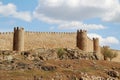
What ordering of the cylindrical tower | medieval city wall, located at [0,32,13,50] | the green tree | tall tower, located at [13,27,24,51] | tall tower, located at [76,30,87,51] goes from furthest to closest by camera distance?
the green tree, the cylindrical tower, tall tower, located at [76,30,87,51], medieval city wall, located at [0,32,13,50], tall tower, located at [13,27,24,51]

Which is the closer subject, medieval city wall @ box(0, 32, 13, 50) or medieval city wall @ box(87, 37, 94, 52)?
medieval city wall @ box(0, 32, 13, 50)

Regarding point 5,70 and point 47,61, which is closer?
point 5,70

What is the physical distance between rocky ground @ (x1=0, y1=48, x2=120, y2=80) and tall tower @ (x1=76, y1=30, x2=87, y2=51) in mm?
10474

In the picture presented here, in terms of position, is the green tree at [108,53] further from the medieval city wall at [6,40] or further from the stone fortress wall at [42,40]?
the medieval city wall at [6,40]

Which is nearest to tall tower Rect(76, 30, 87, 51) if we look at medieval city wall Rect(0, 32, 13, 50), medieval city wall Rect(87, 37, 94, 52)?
medieval city wall Rect(87, 37, 94, 52)

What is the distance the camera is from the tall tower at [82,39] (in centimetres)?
5491

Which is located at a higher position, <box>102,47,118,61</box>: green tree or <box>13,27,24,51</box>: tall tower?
<box>13,27,24,51</box>: tall tower

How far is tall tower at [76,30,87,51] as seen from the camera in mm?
54906

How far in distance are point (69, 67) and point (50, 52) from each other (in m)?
6.86

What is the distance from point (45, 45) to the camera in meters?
54.0

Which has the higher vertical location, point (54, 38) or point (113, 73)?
point (54, 38)

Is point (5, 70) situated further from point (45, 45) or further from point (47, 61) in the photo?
point (45, 45)

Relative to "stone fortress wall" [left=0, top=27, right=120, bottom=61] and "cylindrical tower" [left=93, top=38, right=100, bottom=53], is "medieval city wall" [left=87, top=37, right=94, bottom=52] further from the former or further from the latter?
"cylindrical tower" [left=93, top=38, right=100, bottom=53]

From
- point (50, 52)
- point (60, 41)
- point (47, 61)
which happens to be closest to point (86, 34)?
point (60, 41)
